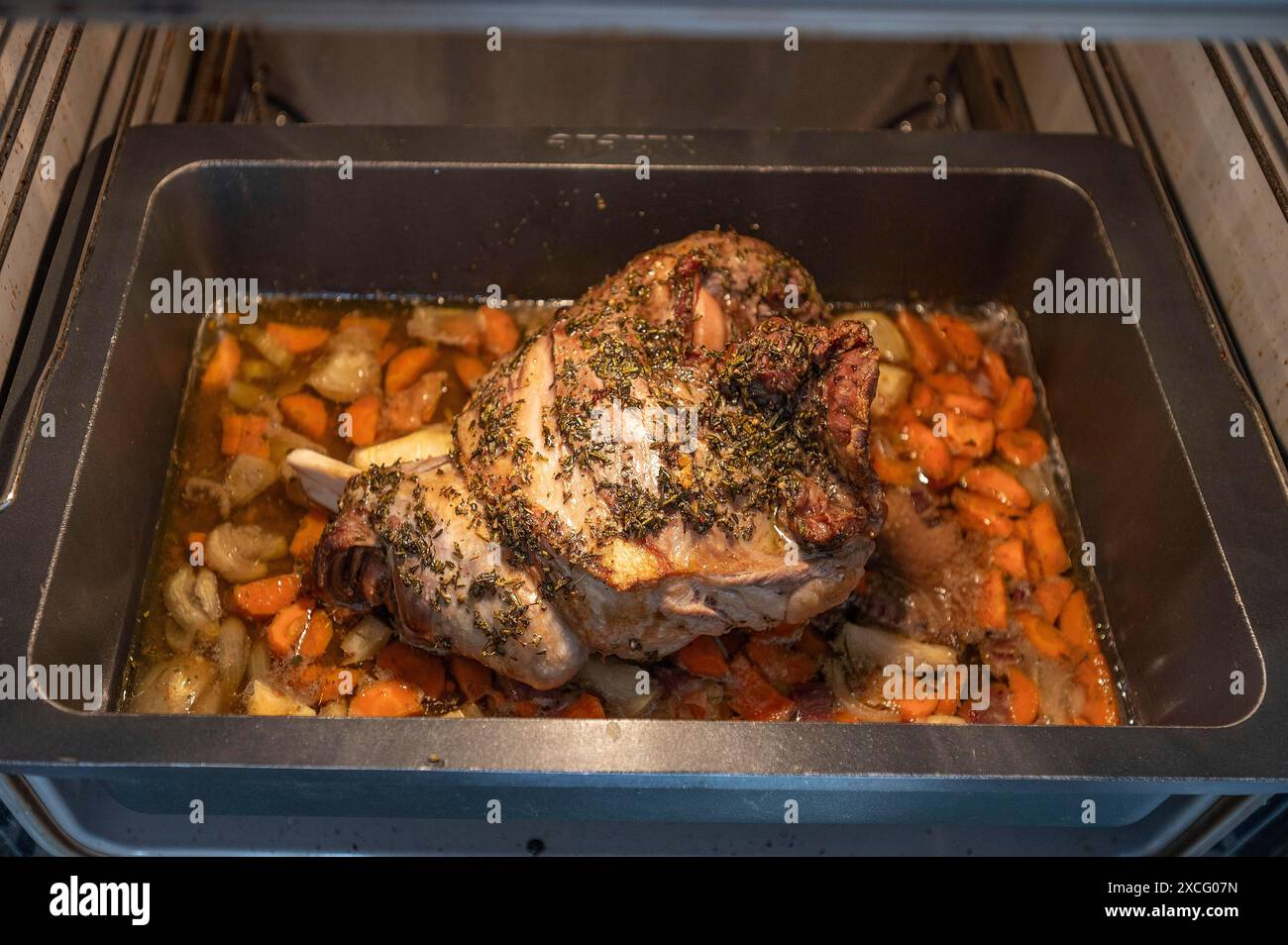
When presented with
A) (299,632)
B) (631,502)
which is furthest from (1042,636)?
(299,632)

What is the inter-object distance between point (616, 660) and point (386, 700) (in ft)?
1.78

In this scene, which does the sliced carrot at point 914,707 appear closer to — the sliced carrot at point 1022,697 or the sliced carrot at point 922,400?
the sliced carrot at point 1022,697

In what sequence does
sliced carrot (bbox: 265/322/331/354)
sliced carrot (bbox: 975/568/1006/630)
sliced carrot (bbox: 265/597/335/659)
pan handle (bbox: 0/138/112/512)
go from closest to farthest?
pan handle (bbox: 0/138/112/512), sliced carrot (bbox: 265/597/335/659), sliced carrot (bbox: 975/568/1006/630), sliced carrot (bbox: 265/322/331/354)

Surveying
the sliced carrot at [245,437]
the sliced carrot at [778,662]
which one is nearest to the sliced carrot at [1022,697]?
the sliced carrot at [778,662]

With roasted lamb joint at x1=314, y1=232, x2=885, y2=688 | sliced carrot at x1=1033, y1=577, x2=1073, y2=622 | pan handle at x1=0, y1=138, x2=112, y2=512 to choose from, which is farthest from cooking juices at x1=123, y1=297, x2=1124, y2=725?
pan handle at x1=0, y1=138, x2=112, y2=512

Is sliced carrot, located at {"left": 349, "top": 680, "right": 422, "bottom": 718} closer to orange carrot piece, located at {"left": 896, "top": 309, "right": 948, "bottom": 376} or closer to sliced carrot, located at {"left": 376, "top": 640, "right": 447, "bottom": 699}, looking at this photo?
sliced carrot, located at {"left": 376, "top": 640, "right": 447, "bottom": 699}

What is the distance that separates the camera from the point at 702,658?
2.54m


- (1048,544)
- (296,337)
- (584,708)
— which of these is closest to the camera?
(584,708)

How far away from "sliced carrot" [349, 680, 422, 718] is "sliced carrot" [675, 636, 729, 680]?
2.05 feet

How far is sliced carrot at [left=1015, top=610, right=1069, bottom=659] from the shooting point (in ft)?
8.91

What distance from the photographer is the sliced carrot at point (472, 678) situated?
2.53 meters

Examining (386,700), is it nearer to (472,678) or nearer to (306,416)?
(472,678)

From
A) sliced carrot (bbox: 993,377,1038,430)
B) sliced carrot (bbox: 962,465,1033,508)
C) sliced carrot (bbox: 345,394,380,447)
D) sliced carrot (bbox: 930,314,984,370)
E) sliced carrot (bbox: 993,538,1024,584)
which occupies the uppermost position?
sliced carrot (bbox: 930,314,984,370)

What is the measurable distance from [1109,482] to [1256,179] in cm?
82
